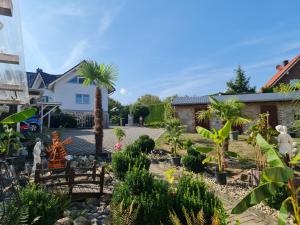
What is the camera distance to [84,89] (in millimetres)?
37688

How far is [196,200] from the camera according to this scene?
512cm

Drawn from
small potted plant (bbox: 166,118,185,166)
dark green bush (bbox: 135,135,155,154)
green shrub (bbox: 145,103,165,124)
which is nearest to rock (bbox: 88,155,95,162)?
dark green bush (bbox: 135,135,155,154)

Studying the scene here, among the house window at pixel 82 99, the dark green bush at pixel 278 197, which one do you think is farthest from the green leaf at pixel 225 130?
the house window at pixel 82 99

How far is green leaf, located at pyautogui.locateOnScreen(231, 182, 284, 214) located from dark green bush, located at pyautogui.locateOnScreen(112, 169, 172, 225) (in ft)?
4.76

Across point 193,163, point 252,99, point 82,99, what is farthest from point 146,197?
point 82,99

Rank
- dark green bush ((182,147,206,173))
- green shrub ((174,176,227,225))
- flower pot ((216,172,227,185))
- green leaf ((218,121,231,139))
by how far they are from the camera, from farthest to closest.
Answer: dark green bush ((182,147,206,173)) → flower pot ((216,172,227,185)) → green leaf ((218,121,231,139)) → green shrub ((174,176,227,225))

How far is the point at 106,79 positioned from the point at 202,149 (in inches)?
351

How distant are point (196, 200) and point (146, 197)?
1023 millimetres

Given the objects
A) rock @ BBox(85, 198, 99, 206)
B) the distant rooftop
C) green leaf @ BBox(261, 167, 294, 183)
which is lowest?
rock @ BBox(85, 198, 99, 206)

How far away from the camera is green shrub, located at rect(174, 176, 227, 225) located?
4949 mm

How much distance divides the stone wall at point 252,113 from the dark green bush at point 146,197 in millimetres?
18188

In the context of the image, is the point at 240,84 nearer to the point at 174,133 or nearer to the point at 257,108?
the point at 257,108

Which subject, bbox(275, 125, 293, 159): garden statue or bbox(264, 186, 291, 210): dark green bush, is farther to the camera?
bbox(275, 125, 293, 159): garden statue

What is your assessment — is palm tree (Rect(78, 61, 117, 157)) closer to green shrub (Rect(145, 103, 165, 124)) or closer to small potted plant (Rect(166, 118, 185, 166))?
small potted plant (Rect(166, 118, 185, 166))
